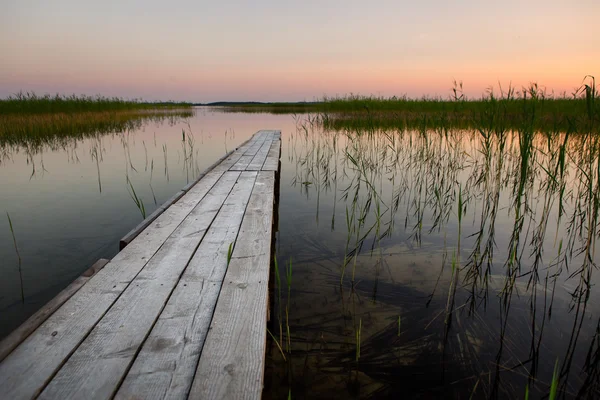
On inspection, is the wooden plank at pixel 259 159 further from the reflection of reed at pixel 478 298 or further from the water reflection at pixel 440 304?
the reflection of reed at pixel 478 298

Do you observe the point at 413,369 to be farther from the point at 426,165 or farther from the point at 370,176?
the point at 426,165

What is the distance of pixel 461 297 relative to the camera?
7.20 ft

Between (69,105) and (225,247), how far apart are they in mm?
13376

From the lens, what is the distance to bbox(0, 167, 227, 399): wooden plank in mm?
959

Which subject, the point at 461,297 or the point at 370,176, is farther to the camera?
the point at 370,176

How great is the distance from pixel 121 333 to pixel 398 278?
182cm

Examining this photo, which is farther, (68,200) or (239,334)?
(68,200)

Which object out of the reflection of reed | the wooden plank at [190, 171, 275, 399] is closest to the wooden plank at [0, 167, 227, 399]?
the wooden plank at [190, 171, 275, 399]

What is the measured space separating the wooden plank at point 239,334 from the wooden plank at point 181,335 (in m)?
0.04

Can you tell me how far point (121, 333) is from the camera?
1166 millimetres

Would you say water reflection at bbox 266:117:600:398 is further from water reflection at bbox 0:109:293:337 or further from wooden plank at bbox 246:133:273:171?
water reflection at bbox 0:109:293:337

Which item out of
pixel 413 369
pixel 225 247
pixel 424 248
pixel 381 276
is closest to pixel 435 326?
pixel 413 369

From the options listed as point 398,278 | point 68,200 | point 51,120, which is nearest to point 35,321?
point 398,278

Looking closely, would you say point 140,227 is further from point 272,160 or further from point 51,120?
point 51,120
